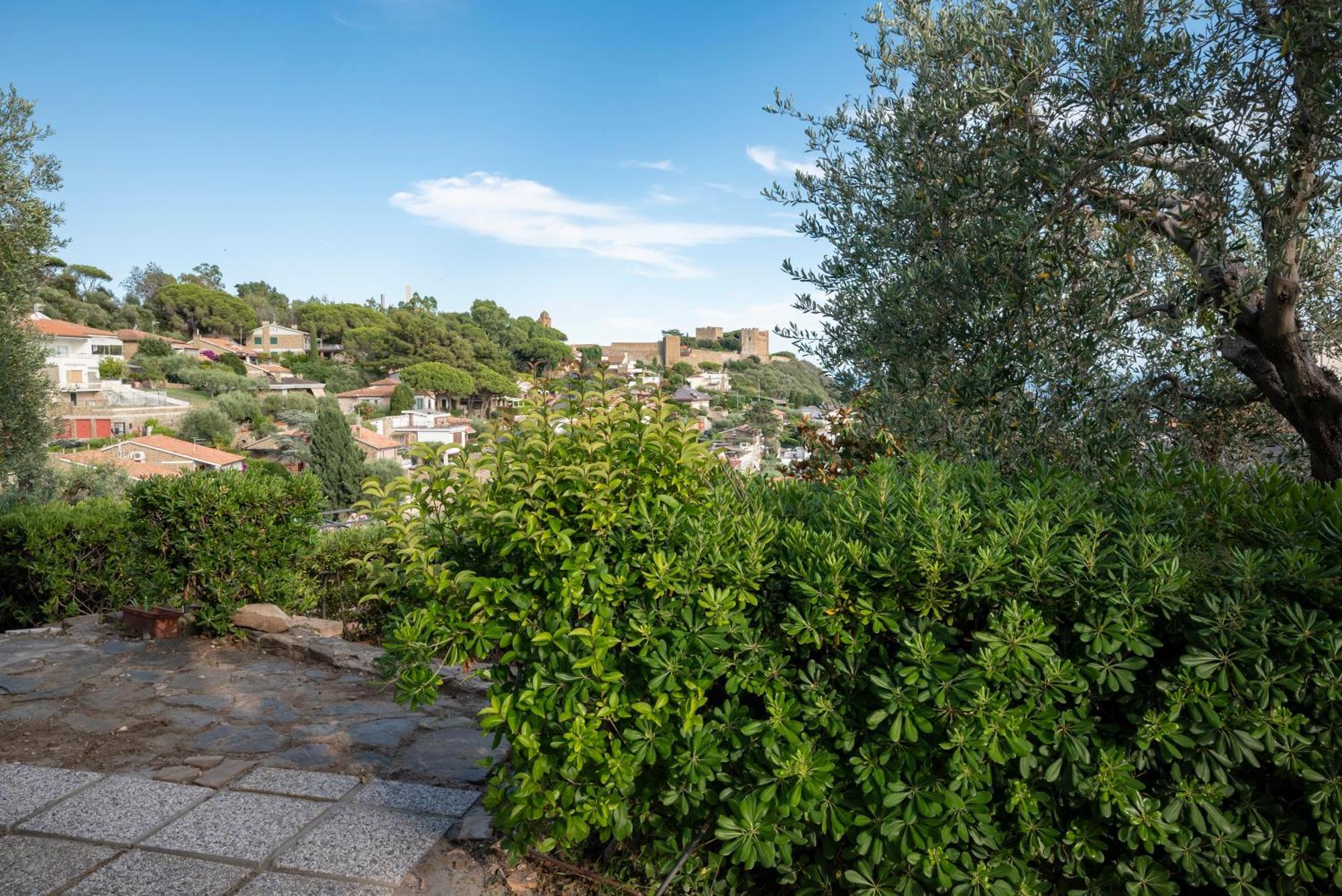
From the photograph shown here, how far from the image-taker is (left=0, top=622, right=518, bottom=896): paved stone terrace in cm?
261

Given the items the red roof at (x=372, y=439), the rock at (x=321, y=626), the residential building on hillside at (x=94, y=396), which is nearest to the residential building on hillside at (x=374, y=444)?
the red roof at (x=372, y=439)

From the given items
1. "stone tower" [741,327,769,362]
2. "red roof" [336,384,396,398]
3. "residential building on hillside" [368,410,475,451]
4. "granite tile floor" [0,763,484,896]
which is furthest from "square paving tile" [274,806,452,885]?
"stone tower" [741,327,769,362]

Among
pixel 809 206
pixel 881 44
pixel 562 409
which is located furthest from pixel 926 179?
pixel 562 409

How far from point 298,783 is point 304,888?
1.01m

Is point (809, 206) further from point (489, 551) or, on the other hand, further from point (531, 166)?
point (531, 166)

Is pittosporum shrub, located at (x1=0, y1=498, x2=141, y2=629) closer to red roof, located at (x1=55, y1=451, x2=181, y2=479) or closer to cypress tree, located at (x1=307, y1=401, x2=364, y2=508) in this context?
red roof, located at (x1=55, y1=451, x2=181, y2=479)

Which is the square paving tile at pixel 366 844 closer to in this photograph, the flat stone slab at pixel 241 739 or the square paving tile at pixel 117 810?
the square paving tile at pixel 117 810

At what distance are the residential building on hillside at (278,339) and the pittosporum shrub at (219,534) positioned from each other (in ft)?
280

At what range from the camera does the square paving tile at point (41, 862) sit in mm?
2521

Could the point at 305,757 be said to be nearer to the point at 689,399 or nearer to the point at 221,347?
the point at 689,399

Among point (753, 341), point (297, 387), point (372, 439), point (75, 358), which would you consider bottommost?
point (372, 439)

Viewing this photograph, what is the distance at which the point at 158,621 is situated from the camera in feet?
20.2

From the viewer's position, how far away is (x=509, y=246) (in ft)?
119

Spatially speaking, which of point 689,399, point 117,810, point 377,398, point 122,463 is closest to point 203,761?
point 117,810
